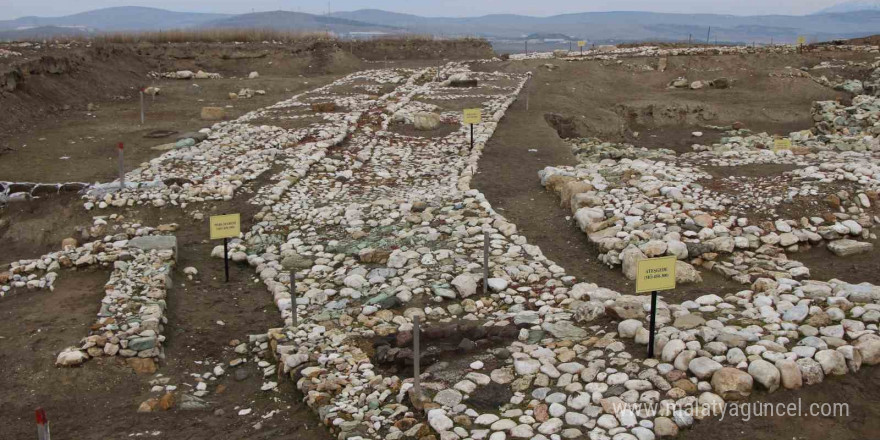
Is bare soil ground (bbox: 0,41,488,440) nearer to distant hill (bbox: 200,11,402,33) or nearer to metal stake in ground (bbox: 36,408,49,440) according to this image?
metal stake in ground (bbox: 36,408,49,440)

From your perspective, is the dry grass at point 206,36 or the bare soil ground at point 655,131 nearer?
the bare soil ground at point 655,131

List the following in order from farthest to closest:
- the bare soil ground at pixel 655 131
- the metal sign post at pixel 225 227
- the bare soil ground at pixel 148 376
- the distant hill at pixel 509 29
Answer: the distant hill at pixel 509 29, the metal sign post at pixel 225 227, the bare soil ground at pixel 148 376, the bare soil ground at pixel 655 131

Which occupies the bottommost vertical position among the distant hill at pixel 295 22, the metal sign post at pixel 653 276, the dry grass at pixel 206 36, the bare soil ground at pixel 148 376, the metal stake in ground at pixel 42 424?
the bare soil ground at pixel 148 376

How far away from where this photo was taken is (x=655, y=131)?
781 inches

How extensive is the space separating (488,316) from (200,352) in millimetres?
3183

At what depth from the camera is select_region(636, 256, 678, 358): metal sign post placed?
5.74 metres

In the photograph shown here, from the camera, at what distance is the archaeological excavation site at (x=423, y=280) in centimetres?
545

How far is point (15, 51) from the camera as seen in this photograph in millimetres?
24828

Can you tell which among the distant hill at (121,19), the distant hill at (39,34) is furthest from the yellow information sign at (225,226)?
the distant hill at (121,19)

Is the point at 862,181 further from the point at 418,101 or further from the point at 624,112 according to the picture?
the point at 418,101

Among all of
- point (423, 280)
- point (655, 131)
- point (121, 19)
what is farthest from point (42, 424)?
point (121, 19)

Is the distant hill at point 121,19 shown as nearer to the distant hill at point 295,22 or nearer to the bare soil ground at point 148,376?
the distant hill at point 295,22

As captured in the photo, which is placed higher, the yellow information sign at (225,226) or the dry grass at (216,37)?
the dry grass at (216,37)

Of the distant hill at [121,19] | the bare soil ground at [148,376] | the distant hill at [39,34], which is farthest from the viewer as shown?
the distant hill at [121,19]
